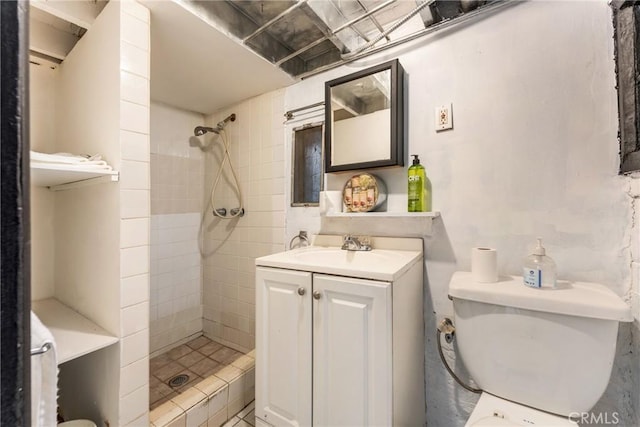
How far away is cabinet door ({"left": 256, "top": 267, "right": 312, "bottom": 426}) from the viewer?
3.35ft

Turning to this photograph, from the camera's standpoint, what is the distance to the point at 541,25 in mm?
1022

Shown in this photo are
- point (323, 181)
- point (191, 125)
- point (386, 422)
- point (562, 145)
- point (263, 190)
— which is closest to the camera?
point (386, 422)

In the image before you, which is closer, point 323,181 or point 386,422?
point 386,422

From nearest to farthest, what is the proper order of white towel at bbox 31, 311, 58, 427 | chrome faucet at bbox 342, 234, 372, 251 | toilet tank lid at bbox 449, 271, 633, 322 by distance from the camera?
white towel at bbox 31, 311, 58, 427
toilet tank lid at bbox 449, 271, 633, 322
chrome faucet at bbox 342, 234, 372, 251

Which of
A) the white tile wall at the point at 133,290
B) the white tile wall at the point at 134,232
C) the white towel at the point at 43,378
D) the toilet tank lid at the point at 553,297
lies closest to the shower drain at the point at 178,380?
the white tile wall at the point at 133,290

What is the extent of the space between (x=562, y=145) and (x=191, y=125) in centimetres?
242

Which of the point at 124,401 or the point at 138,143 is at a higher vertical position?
the point at 138,143

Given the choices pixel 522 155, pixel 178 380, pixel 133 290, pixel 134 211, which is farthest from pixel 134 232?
pixel 522 155

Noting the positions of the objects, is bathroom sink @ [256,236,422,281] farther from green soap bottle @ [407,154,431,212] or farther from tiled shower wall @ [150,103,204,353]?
tiled shower wall @ [150,103,204,353]

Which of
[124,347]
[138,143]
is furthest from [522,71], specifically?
[124,347]

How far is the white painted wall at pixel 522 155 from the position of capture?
3.00ft

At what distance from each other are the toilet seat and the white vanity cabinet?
24 cm

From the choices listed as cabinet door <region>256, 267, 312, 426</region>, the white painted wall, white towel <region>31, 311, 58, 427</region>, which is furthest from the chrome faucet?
white towel <region>31, 311, 58, 427</region>

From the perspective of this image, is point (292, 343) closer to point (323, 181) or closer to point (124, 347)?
point (124, 347)
